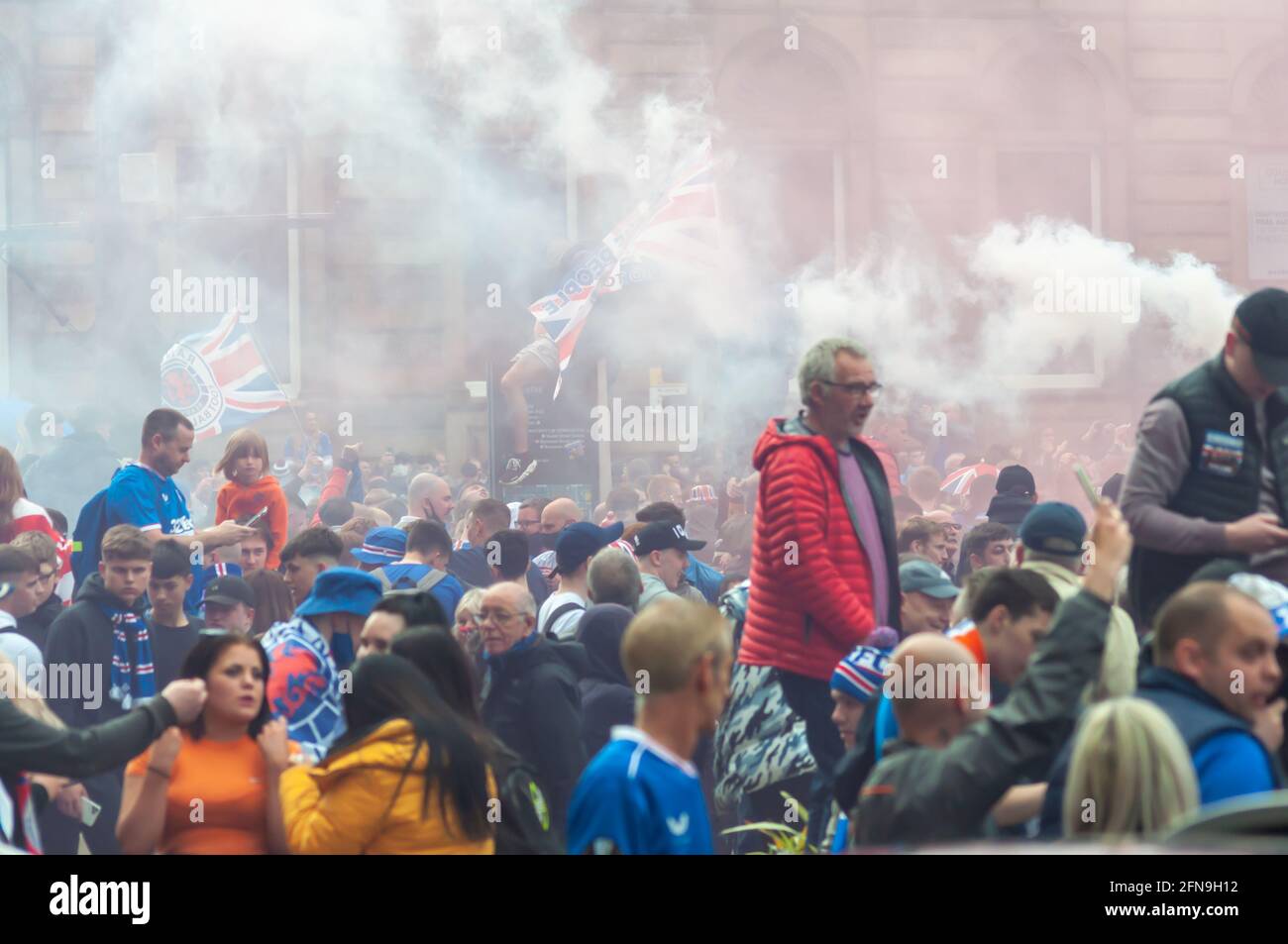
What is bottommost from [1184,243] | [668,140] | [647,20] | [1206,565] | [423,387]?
[1206,565]

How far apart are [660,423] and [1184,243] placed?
18.4ft

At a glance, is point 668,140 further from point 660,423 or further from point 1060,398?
point 1060,398

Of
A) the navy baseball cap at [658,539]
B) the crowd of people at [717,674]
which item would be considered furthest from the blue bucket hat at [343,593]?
the navy baseball cap at [658,539]

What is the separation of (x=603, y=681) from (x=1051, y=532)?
5.00ft

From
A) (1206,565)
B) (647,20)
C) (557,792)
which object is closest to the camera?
(1206,565)

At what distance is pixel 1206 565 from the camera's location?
3281 millimetres

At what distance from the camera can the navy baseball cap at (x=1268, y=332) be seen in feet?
10.8

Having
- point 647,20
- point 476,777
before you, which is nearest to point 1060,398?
point 647,20

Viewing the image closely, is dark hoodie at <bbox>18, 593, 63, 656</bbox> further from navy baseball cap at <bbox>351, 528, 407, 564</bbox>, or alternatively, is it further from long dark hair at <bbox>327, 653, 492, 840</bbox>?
long dark hair at <bbox>327, 653, 492, 840</bbox>

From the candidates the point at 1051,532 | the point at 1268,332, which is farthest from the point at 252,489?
the point at 1268,332

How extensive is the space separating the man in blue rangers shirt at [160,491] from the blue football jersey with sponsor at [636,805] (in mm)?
3598

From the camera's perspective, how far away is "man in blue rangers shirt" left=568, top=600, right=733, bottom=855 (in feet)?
7.66

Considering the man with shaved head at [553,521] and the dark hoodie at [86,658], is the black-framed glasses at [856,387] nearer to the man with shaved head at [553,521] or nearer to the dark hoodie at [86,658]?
the dark hoodie at [86,658]

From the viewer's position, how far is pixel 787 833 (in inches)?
161
